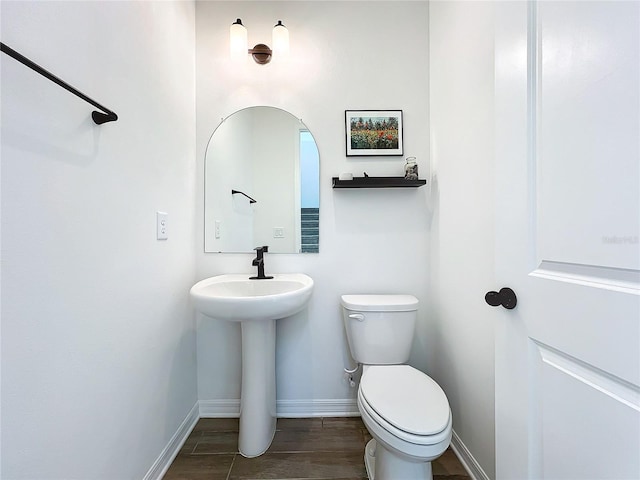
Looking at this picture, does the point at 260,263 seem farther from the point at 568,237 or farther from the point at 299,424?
the point at 568,237

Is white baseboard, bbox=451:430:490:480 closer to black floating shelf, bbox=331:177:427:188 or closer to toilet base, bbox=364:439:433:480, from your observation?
toilet base, bbox=364:439:433:480

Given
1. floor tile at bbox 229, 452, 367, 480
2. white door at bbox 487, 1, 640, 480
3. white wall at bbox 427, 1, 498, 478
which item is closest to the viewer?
Result: white door at bbox 487, 1, 640, 480

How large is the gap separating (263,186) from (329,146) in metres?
0.45

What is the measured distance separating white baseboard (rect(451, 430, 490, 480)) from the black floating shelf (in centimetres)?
128

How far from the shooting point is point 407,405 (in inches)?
42.3

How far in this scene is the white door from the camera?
0.49 metres

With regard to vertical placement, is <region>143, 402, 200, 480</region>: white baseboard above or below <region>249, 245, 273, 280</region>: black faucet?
below

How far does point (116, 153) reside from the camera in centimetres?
101

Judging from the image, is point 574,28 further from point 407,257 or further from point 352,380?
point 352,380

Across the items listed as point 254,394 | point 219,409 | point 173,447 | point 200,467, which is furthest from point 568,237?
point 219,409

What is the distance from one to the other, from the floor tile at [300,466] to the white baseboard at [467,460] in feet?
1.53

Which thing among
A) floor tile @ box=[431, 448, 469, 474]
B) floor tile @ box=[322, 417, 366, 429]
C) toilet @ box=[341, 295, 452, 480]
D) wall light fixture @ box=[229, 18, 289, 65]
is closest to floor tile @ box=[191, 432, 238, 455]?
floor tile @ box=[322, 417, 366, 429]

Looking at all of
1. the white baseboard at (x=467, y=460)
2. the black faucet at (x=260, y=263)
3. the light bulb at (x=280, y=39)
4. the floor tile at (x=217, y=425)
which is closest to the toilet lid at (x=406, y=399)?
the white baseboard at (x=467, y=460)

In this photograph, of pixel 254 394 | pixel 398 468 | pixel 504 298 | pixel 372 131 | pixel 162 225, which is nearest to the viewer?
pixel 504 298
